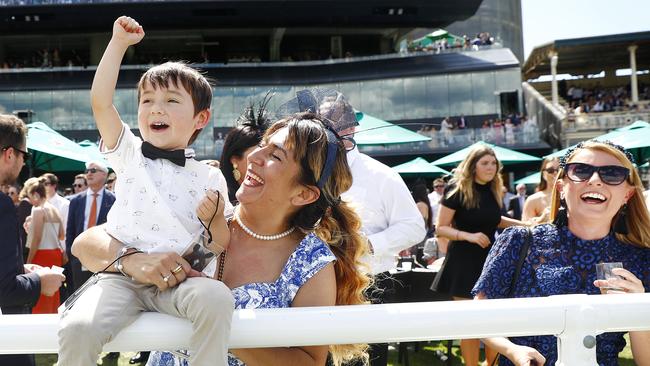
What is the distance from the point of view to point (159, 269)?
1.99 m

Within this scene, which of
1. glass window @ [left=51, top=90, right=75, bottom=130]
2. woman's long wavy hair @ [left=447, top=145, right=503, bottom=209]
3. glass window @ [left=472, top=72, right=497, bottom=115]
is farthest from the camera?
glass window @ [left=472, top=72, right=497, bottom=115]

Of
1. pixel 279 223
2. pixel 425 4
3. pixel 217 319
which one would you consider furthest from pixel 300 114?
pixel 425 4

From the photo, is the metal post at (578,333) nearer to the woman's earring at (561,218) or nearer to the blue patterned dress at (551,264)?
the blue patterned dress at (551,264)

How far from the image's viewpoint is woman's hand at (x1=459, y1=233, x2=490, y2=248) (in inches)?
237

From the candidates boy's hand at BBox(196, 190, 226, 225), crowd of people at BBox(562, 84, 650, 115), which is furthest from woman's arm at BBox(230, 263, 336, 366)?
crowd of people at BBox(562, 84, 650, 115)

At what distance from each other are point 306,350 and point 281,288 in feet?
0.77

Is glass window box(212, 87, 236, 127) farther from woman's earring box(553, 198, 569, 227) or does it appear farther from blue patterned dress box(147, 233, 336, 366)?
blue patterned dress box(147, 233, 336, 366)

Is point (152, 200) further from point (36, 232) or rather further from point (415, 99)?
point (415, 99)

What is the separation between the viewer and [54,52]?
4853 cm

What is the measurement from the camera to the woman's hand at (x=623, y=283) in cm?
248

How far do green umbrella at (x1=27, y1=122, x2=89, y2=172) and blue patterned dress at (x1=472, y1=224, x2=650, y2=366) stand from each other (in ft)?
32.9

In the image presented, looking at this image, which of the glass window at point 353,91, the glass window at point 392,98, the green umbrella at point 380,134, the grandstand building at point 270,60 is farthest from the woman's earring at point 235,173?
the glass window at point 353,91

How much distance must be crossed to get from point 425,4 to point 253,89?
13835 millimetres

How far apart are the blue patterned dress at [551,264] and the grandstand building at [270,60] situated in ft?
104
